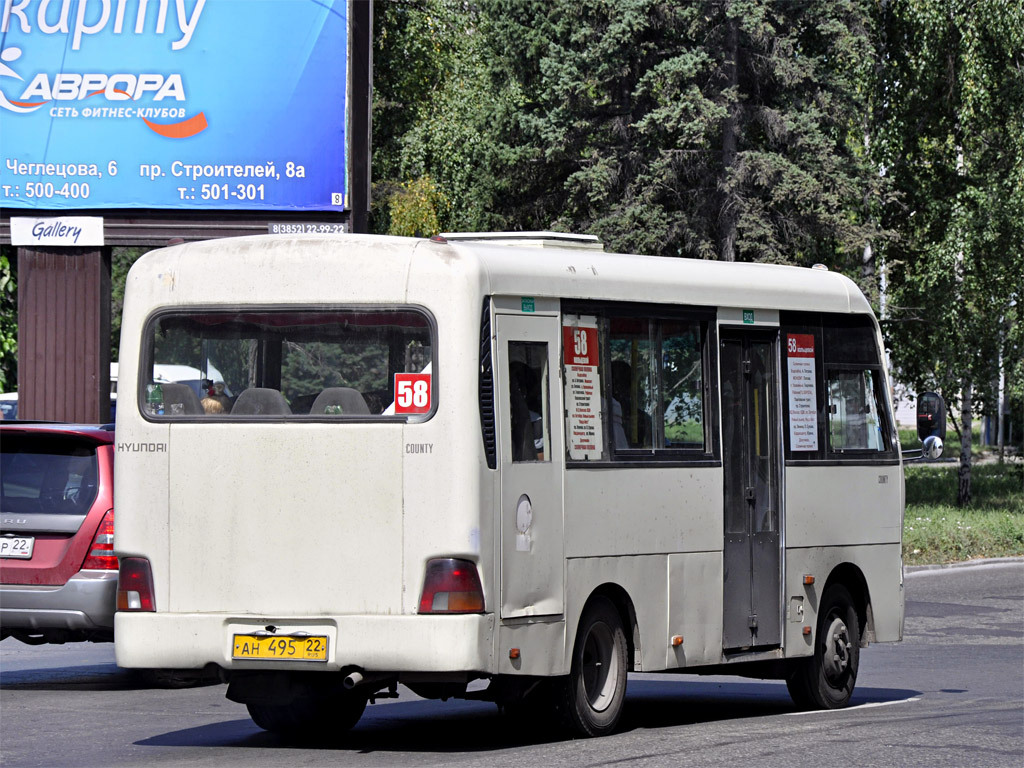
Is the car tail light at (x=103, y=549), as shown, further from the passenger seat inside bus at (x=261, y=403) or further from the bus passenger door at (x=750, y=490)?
the bus passenger door at (x=750, y=490)

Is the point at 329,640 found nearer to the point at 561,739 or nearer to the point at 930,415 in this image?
the point at 561,739

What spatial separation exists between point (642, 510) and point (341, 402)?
6.63 feet

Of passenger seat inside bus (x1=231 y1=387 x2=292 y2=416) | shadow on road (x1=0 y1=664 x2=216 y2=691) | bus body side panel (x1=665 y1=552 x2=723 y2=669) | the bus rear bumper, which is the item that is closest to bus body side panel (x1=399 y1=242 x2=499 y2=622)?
the bus rear bumper

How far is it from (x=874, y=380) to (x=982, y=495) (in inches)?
1051

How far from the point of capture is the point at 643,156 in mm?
34500

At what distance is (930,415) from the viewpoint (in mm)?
12078

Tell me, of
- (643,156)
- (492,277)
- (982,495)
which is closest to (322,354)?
(492,277)

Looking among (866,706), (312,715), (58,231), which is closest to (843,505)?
(866,706)

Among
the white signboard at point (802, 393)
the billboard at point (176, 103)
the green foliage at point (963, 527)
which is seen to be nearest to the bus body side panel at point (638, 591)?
the white signboard at point (802, 393)

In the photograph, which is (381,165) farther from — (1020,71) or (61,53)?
(61,53)

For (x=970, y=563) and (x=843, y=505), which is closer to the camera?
(x=843, y=505)

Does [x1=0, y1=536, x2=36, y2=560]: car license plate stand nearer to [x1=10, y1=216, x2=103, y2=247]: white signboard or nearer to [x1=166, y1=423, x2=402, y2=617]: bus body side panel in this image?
[x1=166, y1=423, x2=402, y2=617]: bus body side panel

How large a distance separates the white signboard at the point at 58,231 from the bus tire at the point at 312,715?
12.6m

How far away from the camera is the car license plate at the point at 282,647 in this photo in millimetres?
8797
